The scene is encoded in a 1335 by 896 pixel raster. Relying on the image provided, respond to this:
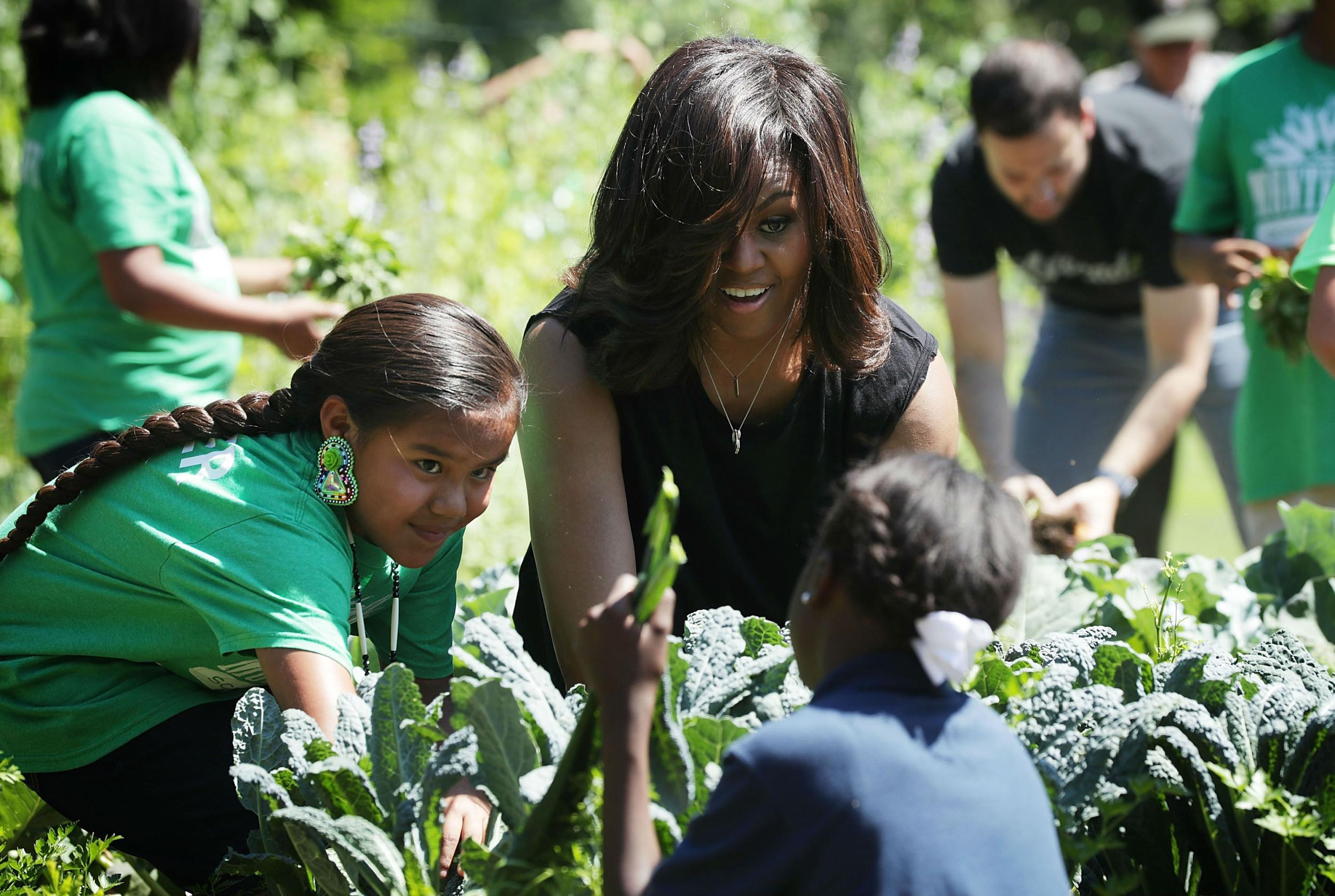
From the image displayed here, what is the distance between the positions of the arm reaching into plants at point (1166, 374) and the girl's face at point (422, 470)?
6.73 ft

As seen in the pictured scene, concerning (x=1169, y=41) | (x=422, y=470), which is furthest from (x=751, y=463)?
(x=1169, y=41)

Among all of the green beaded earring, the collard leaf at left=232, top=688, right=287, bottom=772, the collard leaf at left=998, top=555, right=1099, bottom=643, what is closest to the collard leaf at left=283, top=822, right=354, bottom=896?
the collard leaf at left=232, top=688, right=287, bottom=772

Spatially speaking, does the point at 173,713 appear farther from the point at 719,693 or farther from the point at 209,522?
the point at 719,693

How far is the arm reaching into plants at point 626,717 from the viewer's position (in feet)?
4.28

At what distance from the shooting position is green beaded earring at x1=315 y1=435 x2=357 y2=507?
1.93m

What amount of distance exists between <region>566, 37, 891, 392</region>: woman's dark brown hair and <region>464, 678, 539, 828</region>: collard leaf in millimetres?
722

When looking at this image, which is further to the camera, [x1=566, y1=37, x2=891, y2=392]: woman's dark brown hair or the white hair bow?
[x1=566, y1=37, x2=891, y2=392]: woman's dark brown hair

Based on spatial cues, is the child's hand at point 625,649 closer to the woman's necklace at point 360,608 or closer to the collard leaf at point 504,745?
the collard leaf at point 504,745

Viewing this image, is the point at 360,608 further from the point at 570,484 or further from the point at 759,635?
the point at 759,635

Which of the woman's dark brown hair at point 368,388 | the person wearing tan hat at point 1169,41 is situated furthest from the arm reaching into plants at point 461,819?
the person wearing tan hat at point 1169,41

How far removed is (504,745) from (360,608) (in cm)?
63

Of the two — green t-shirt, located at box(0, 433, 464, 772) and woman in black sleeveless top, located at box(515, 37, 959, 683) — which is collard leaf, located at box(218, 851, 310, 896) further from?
woman in black sleeveless top, located at box(515, 37, 959, 683)

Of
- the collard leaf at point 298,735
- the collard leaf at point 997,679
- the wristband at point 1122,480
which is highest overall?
the collard leaf at point 997,679

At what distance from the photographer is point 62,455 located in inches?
127
